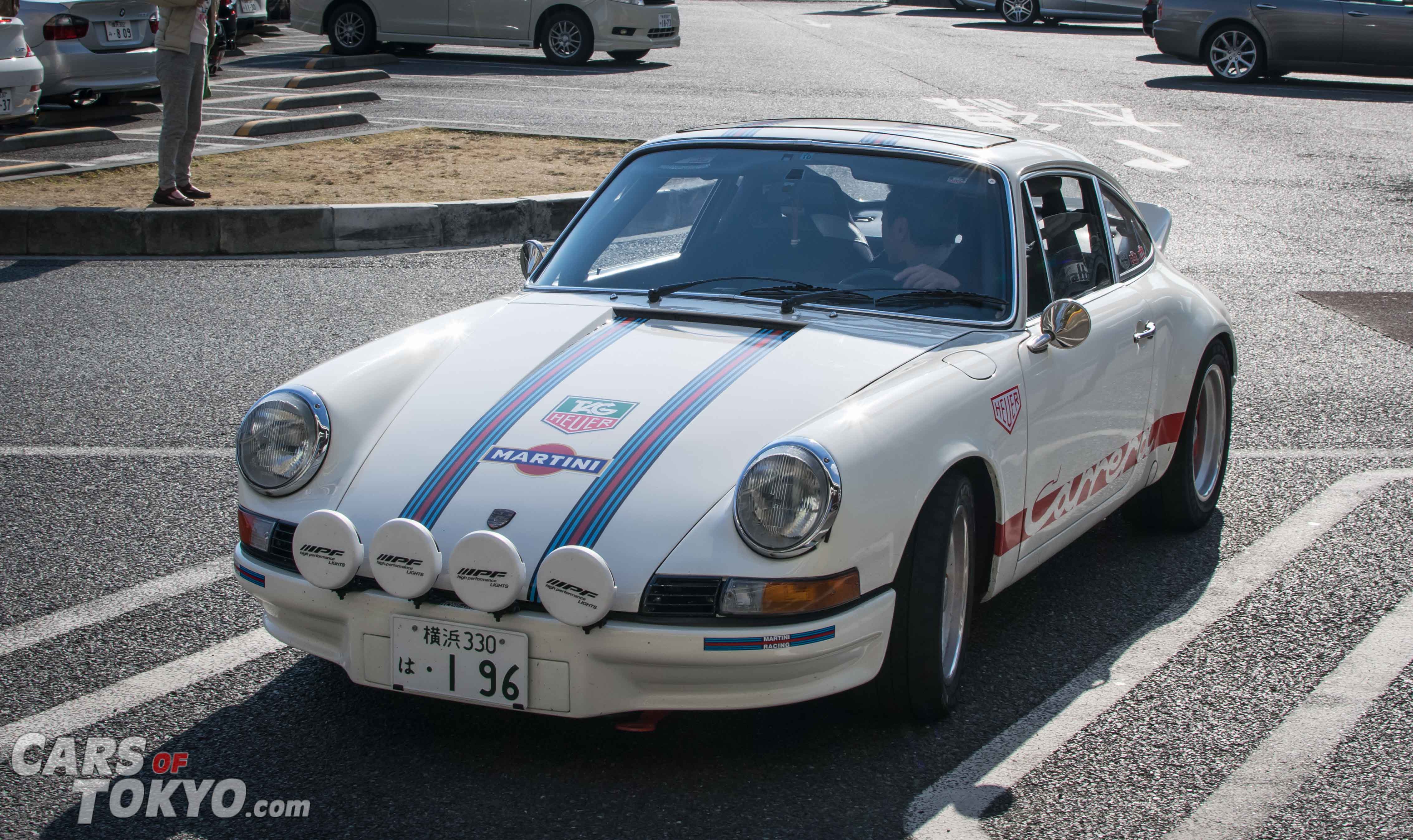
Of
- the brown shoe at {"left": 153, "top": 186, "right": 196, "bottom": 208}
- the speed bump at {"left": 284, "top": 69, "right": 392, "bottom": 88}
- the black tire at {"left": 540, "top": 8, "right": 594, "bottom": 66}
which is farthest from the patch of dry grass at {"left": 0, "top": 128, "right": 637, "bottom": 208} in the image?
the black tire at {"left": 540, "top": 8, "right": 594, "bottom": 66}

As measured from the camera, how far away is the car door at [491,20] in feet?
63.6

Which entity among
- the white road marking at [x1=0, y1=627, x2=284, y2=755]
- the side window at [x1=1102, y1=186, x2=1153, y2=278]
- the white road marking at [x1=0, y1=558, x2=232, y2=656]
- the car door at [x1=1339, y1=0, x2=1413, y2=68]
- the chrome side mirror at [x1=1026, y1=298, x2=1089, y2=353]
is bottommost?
the white road marking at [x1=0, y1=558, x2=232, y2=656]

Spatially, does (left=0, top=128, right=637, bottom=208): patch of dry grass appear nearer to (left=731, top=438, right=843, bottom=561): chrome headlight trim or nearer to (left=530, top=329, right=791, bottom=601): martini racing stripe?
(left=530, top=329, right=791, bottom=601): martini racing stripe

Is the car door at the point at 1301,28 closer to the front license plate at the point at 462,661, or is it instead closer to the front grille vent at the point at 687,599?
the front grille vent at the point at 687,599

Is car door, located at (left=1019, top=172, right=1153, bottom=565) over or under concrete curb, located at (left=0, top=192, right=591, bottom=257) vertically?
over

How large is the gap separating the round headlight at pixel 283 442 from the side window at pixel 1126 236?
2.65 m

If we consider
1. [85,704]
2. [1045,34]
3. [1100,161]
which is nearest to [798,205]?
[85,704]

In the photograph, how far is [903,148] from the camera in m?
4.32

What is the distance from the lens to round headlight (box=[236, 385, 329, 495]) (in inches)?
135

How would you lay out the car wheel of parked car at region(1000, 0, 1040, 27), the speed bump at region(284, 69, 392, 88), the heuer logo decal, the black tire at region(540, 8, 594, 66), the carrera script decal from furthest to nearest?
the car wheel of parked car at region(1000, 0, 1040, 27)
the black tire at region(540, 8, 594, 66)
the speed bump at region(284, 69, 392, 88)
the carrera script decal
the heuer logo decal

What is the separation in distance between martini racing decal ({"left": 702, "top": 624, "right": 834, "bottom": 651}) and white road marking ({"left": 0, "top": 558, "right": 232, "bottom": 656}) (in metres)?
2.03

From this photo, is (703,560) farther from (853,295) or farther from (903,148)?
(903,148)

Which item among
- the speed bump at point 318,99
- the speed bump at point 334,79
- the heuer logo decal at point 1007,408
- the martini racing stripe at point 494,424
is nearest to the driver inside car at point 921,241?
the heuer logo decal at point 1007,408

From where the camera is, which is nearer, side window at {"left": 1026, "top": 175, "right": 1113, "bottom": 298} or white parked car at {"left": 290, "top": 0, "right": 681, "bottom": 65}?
side window at {"left": 1026, "top": 175, "right": 1113, "bottom": 298}
